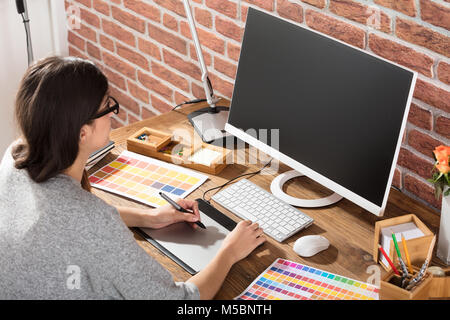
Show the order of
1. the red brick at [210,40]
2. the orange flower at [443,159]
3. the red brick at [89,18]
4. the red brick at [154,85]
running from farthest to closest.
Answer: the red brick at [89,18]
the red brick at [154,85]
the red brick at [210,40]
the orange flower at [443,159]

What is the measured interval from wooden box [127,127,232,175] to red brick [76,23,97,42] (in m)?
1.03

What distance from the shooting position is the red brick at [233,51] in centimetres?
200

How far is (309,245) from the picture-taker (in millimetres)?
1385

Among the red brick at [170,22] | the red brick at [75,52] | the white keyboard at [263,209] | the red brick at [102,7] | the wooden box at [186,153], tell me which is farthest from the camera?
the red brick at [75,52]

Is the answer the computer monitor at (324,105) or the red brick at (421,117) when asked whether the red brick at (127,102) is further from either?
the red brick at (421,117)

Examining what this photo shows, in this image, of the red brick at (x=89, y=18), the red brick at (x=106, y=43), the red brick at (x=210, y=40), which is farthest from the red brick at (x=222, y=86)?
the red brick at (x=89, y=18)

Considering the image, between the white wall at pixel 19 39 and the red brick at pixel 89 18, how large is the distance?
16cm

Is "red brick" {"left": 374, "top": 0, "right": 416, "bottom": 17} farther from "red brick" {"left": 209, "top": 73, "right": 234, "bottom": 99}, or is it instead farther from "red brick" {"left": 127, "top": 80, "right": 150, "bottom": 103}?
"red brick" {"left": 127, "top": 80, "right": 150, "bottom": 103}

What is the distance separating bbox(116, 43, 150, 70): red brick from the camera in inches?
97.7

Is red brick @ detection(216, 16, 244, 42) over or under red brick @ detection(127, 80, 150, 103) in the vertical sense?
over

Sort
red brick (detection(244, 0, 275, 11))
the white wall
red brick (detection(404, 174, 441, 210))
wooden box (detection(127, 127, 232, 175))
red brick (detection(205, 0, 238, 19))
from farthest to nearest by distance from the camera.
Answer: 1. the white wall
2. red brick (detection(205, 0, 238, 19))
3. red brick (detection(244, 0, 275, 11))
4. wooden box (detection(127, 127, 232, 175))
5. red brick (detection(404, 174, 441, 210))

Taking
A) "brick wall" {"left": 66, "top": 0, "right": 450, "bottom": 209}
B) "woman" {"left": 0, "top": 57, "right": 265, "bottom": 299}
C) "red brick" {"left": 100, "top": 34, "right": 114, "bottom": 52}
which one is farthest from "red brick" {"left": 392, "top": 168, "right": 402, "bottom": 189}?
"red brick" {"left": 100, "top": 34, "right": 114, "bottom": 52}

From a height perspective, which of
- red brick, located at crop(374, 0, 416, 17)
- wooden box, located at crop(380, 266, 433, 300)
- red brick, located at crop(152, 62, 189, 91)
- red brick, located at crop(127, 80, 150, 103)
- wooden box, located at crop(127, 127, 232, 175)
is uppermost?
red brick, located at crop(374, 0, 416, 17)
